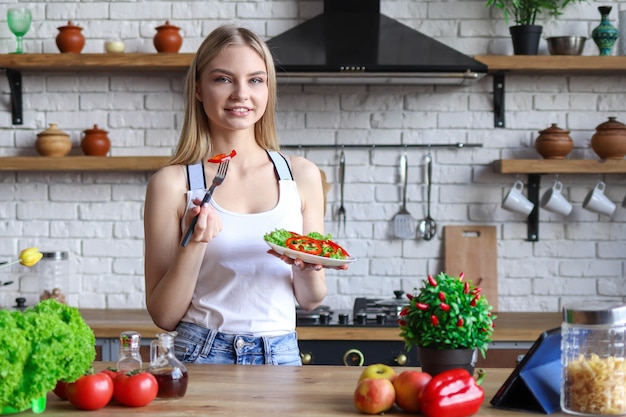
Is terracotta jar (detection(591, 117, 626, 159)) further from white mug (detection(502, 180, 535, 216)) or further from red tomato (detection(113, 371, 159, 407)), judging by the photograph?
red tomato (detection(113, 371, 159, 407))

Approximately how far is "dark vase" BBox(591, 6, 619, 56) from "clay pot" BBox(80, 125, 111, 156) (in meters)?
2.19

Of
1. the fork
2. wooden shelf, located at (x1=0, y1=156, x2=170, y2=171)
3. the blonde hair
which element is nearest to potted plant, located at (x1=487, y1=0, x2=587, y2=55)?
wooden shelf, located at (x1=0, y1=156, x2=170, y2=171)

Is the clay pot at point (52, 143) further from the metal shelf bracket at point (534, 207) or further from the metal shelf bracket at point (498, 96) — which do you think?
the metal shelf bracket at point (534, 207)

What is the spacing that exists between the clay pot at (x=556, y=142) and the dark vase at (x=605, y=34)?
0.39 metres

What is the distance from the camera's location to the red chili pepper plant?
67.0 inches

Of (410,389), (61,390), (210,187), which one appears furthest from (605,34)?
(61,390)

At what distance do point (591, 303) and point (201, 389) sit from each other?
30.6 inches

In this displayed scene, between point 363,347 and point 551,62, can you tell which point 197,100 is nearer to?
point 363,347

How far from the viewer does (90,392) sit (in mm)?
1658

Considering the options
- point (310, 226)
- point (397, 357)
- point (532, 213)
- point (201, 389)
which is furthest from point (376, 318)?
point (201, 389)

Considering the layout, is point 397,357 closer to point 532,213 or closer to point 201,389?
point 532,213

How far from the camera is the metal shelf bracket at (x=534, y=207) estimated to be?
412 cm

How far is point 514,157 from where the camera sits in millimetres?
4160

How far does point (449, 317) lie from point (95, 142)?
2.67m
